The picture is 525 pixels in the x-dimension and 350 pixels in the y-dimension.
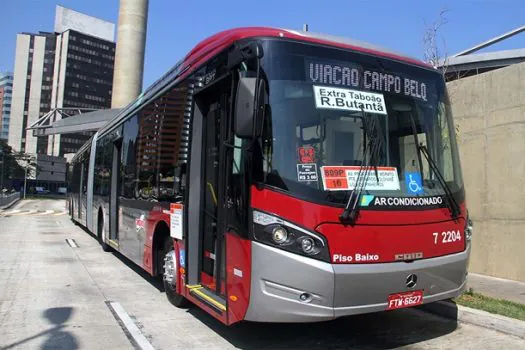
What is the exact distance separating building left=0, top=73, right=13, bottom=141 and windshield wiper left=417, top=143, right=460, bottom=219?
4454 inches

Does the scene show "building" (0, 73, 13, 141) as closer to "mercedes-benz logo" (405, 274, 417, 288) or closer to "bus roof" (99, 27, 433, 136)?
"bus roof" (99, 27, 433, 136)

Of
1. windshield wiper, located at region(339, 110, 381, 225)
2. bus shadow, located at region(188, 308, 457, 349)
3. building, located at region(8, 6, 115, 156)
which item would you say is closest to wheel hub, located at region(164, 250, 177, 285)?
bus shadow, located at region(188, 308, 457, 349)

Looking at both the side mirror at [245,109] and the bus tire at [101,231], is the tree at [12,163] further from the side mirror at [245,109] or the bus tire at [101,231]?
the side mirror at [245,109]

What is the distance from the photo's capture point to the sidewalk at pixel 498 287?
7.30 m

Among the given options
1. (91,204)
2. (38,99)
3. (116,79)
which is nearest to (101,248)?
(91,204)

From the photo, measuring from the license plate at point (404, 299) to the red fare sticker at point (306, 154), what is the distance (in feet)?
4.72

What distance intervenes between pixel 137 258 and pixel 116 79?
4125 cm

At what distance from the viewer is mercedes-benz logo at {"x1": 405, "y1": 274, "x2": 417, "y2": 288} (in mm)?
4582

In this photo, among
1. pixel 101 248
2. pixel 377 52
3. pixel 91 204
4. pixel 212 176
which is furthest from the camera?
pixel 91 204

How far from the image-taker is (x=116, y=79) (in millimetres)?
46562

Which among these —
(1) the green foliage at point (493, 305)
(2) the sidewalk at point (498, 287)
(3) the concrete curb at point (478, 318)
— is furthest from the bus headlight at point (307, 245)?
(2) the sidewalk at point (498, 287)

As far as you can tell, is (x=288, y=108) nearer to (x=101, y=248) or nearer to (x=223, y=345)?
(x=223, y=345)

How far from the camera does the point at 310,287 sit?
4.23 meters

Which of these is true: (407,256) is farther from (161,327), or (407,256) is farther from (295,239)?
(161,327)
